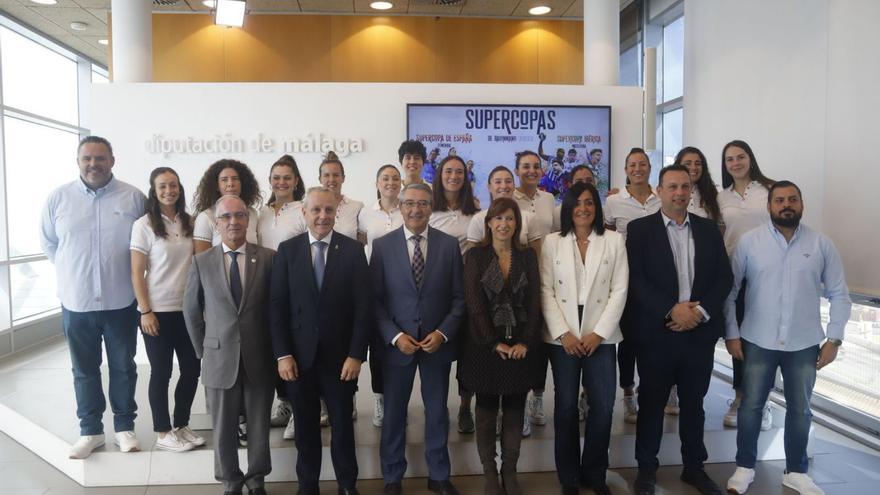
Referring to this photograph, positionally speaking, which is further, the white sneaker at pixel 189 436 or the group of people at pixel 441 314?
the white sneaker at pixel 189 436

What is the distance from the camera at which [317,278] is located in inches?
117

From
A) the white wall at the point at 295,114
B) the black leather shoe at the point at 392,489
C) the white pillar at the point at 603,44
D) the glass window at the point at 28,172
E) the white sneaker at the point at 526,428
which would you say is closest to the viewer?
the black leather shoe at the point at 392,489

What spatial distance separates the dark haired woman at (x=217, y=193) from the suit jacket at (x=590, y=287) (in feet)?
5.94

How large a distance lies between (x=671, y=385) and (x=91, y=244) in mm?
3435

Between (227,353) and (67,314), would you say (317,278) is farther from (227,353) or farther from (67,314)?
(67,314)

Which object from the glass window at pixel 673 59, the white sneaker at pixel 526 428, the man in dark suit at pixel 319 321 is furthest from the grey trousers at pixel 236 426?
the glass window at pixel 673 59

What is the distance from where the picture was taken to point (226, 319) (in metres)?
2.96

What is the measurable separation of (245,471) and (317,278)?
1367mm

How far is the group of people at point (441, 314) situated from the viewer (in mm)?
2965

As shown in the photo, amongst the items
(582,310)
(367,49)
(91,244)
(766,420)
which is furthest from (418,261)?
(367,49)

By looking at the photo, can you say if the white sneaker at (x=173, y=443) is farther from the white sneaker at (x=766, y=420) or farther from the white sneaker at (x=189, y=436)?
the white sneaker at (x=766, y=420)

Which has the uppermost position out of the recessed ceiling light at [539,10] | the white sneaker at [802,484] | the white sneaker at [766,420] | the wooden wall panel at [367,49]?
the recessed ceiling light at [539,10]

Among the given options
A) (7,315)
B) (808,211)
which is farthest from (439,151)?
(7,315)

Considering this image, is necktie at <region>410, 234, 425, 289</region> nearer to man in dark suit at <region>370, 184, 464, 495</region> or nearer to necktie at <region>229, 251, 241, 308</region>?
man in dark suit at <region>370, 184, 464, 495</region>
